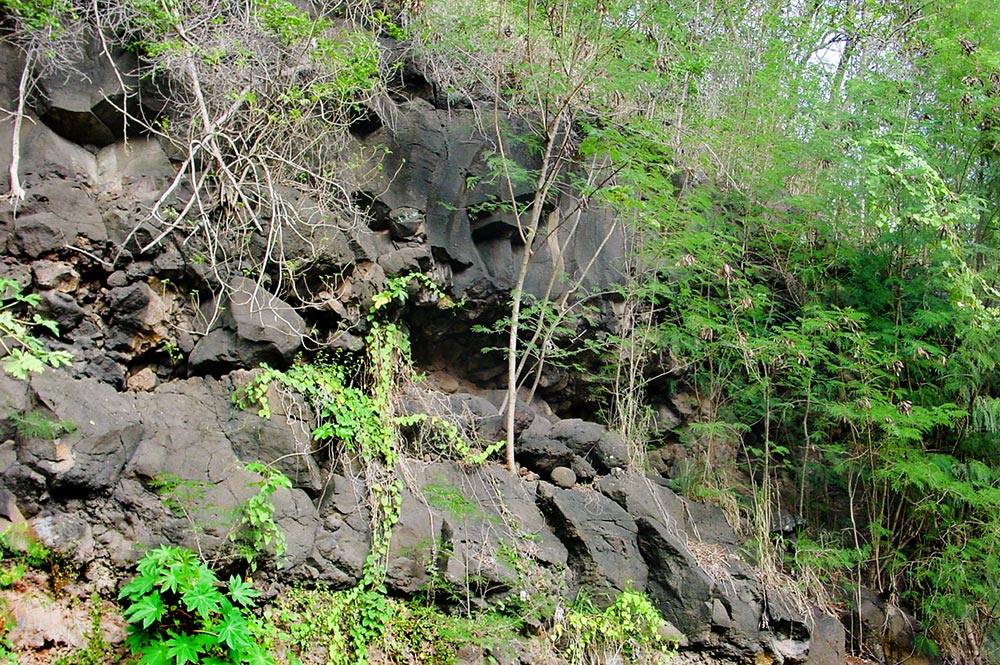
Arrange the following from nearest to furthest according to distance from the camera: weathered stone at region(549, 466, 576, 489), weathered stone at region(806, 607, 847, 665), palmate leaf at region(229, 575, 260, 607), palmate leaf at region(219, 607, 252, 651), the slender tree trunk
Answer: palmate leaf at region(219, 607, 252, 651) < palmate leaf at region(229, 575, 260, 607) < the slender tree trunk < weathered stone at region(806, 607, 847, 665) < weathered stone at region(549, 466, 576, 489)

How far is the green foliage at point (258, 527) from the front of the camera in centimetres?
408

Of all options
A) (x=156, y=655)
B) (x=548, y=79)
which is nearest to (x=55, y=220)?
(x=156, y=655)

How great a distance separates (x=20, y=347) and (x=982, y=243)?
8.18 m

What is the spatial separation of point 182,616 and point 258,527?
0.63m

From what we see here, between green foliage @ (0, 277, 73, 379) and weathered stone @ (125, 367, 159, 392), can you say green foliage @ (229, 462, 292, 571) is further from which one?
green foliage @ (0, 277, 73, 379)

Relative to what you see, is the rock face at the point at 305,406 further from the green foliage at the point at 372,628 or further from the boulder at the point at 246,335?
the green foliage at the point at 372,628

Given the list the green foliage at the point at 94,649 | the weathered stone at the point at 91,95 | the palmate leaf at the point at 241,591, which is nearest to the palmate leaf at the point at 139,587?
the green foliage at the point at 94,649

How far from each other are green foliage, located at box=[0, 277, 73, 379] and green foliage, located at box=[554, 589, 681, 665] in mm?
3617

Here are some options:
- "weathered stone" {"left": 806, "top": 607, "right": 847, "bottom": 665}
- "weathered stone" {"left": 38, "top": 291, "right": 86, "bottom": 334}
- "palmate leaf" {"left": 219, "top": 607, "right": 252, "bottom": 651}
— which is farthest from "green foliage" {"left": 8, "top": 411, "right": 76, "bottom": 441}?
"weathered stone" {"left": 806, "top": 607, "right": 847, "bottom": 665}

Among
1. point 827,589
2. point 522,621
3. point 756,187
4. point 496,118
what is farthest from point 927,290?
point 522,621

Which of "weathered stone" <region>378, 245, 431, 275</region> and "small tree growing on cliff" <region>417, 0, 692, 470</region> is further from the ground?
"small tree growing on cliff" <region>417, 0, 692, 470</region>

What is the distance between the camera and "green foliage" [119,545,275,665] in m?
3.39

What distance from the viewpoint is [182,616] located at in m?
3.64

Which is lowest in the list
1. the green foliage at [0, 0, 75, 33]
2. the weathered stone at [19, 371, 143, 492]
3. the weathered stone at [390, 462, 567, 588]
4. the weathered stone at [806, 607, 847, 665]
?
the weathered stone at [806, 607, 847, 665]
